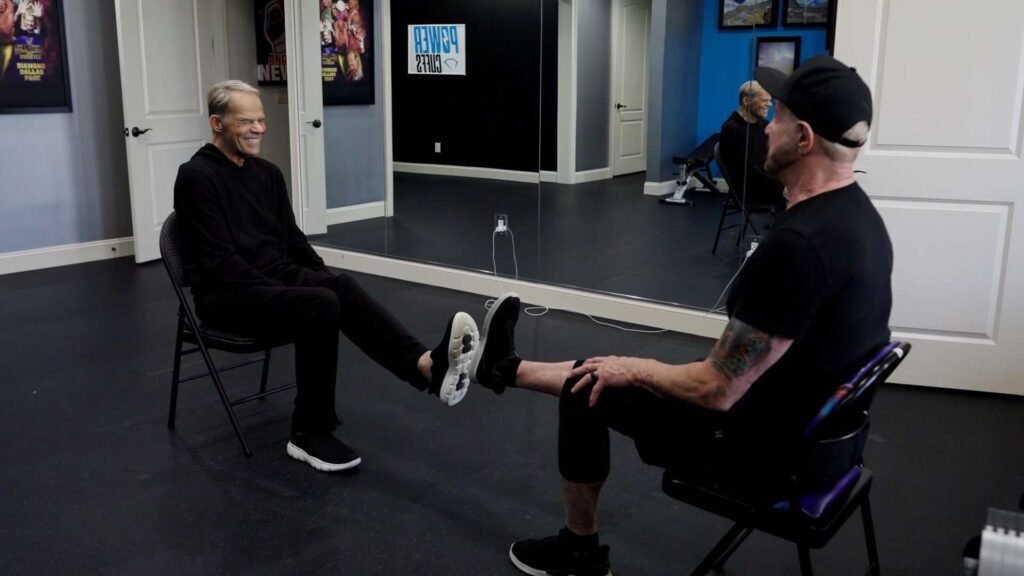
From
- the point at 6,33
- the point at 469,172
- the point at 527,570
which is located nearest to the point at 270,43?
the point at 6,33

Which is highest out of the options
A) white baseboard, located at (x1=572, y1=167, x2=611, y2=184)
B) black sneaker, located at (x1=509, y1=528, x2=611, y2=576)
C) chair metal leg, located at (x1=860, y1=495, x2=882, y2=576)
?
white baseboard, located at (x1=572, y1=167, x2=611, y2=184)

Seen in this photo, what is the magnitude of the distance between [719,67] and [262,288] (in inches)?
97.6

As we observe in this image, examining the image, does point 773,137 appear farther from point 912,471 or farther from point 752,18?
point 752,18

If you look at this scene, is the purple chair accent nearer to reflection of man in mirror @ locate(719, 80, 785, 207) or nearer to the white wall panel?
the white wall panel

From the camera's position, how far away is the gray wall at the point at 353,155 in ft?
19.3

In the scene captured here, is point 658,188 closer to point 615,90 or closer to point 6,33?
point 615,90

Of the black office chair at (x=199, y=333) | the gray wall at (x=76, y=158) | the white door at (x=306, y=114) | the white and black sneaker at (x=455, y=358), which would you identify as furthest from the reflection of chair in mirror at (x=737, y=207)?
the gray wall at (x=76, y=158)

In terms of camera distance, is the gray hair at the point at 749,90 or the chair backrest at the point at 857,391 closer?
the chair backrest at the point at 857,391

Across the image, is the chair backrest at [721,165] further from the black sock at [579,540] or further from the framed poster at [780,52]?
the black sock at [579,540]

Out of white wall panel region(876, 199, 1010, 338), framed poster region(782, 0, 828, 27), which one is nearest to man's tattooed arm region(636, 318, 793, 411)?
white wall panel region(876, 199, 1010, 338)

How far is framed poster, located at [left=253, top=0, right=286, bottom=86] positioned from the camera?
6.41 metres

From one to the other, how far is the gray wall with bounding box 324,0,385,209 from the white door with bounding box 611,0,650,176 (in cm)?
176

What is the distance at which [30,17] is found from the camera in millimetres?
5418

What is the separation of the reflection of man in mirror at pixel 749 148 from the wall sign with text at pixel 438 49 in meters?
1.73
